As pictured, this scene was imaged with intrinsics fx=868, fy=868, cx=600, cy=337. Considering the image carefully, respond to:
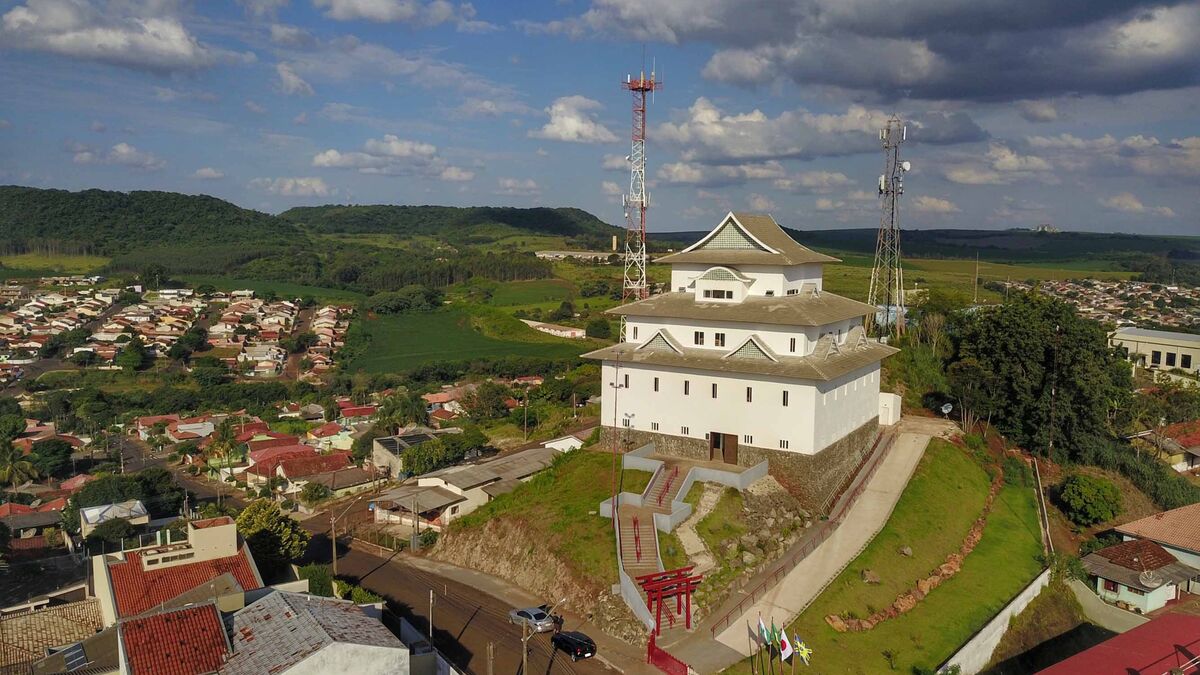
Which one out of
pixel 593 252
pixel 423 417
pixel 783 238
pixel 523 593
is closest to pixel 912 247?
pixel 593 252

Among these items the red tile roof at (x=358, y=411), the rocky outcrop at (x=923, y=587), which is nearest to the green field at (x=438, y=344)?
the red tile roof at (x=358, y=411)

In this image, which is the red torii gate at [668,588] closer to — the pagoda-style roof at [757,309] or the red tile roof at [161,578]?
the pagoda-style roof at [757,309]

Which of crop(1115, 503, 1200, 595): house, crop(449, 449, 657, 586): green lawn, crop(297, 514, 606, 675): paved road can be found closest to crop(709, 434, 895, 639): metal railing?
crop(449, 449, 657, 586): green lawn

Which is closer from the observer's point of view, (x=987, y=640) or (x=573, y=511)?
(x=987, y=640)

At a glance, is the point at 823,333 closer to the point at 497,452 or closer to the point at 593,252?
the point at 497,452

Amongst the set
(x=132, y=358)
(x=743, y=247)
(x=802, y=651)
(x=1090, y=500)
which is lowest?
(x=132, y=358)

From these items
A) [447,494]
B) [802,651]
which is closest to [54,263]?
[447,494]

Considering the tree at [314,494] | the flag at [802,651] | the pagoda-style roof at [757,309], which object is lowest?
the tree at [314,494]

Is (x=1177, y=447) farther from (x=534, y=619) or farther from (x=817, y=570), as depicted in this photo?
(x=534, y=619)
